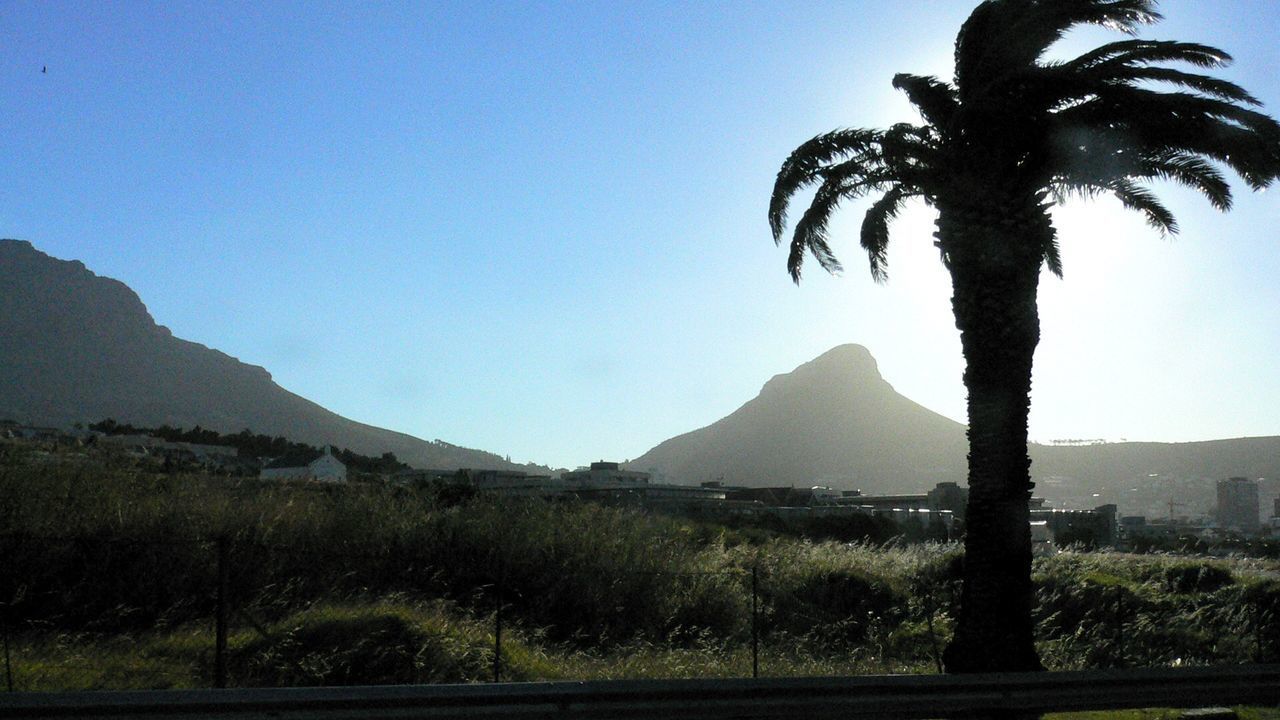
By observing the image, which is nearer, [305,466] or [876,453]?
[305,466]

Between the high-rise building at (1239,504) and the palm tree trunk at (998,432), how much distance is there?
213ft

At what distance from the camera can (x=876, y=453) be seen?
158 meters

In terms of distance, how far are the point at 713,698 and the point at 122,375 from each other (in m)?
129

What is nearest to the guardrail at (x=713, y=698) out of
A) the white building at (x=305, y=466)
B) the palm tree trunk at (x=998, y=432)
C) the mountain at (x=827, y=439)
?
the palm tree trunk at (x=998, y=432)

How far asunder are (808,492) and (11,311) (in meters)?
103

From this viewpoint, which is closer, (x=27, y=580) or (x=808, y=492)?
(x=27, y=580)

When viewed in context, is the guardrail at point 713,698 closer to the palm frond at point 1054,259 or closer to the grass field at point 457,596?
the grass field at point 457,596

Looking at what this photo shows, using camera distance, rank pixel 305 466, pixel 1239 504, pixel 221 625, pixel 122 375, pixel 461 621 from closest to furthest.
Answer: pixel 221 625 → pixel 461 621 → pixel 305 466 → pixel 1239 504 → pixel 122 375

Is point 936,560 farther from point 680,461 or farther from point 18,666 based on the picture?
point 680,461

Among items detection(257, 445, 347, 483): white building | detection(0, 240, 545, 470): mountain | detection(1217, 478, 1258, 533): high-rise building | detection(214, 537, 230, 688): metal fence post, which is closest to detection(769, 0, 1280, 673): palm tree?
detection(214, 537, 230, 688): metal fence post

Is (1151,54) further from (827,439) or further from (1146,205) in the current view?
(827,439)

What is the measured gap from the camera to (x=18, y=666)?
41.1ft

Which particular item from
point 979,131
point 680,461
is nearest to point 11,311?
point 680,461

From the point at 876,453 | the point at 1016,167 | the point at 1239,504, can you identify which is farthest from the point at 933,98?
the point at 876,453
